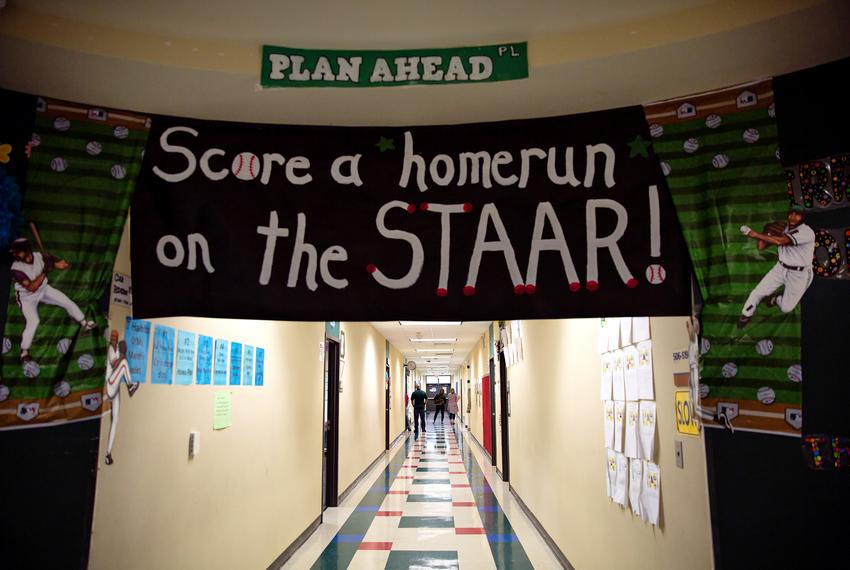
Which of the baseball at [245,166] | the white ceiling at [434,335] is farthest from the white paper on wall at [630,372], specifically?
the white ceiling at [434,335]

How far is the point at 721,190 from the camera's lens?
5.05 ft

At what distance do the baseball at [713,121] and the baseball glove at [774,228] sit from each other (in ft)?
1.14

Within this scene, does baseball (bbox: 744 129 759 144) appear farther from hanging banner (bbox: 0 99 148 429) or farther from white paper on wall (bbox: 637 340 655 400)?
hanging banner (bbox: 0 99 148 429)

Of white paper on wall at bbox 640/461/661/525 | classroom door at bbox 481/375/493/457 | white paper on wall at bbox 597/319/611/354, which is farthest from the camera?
classroom door at bbox 481/375/493/457

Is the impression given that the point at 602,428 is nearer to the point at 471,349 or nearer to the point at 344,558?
the point at 344,558

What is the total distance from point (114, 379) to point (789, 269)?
2.14 meters

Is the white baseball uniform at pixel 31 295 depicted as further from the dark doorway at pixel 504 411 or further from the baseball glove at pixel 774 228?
the dark doorway at pixel 504 411

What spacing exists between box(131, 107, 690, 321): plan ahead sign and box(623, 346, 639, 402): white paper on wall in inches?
36.8

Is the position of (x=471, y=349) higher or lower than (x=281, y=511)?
higher

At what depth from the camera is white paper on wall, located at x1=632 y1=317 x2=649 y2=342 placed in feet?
7.47

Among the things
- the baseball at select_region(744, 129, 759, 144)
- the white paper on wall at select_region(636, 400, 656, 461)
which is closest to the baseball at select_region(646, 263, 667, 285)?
the baseball at select_region(744, 129, 759, 144)

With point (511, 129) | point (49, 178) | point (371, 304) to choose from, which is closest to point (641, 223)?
point (511, 129)

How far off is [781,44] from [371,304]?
142 cm

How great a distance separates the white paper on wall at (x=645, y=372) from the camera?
2.23 m
